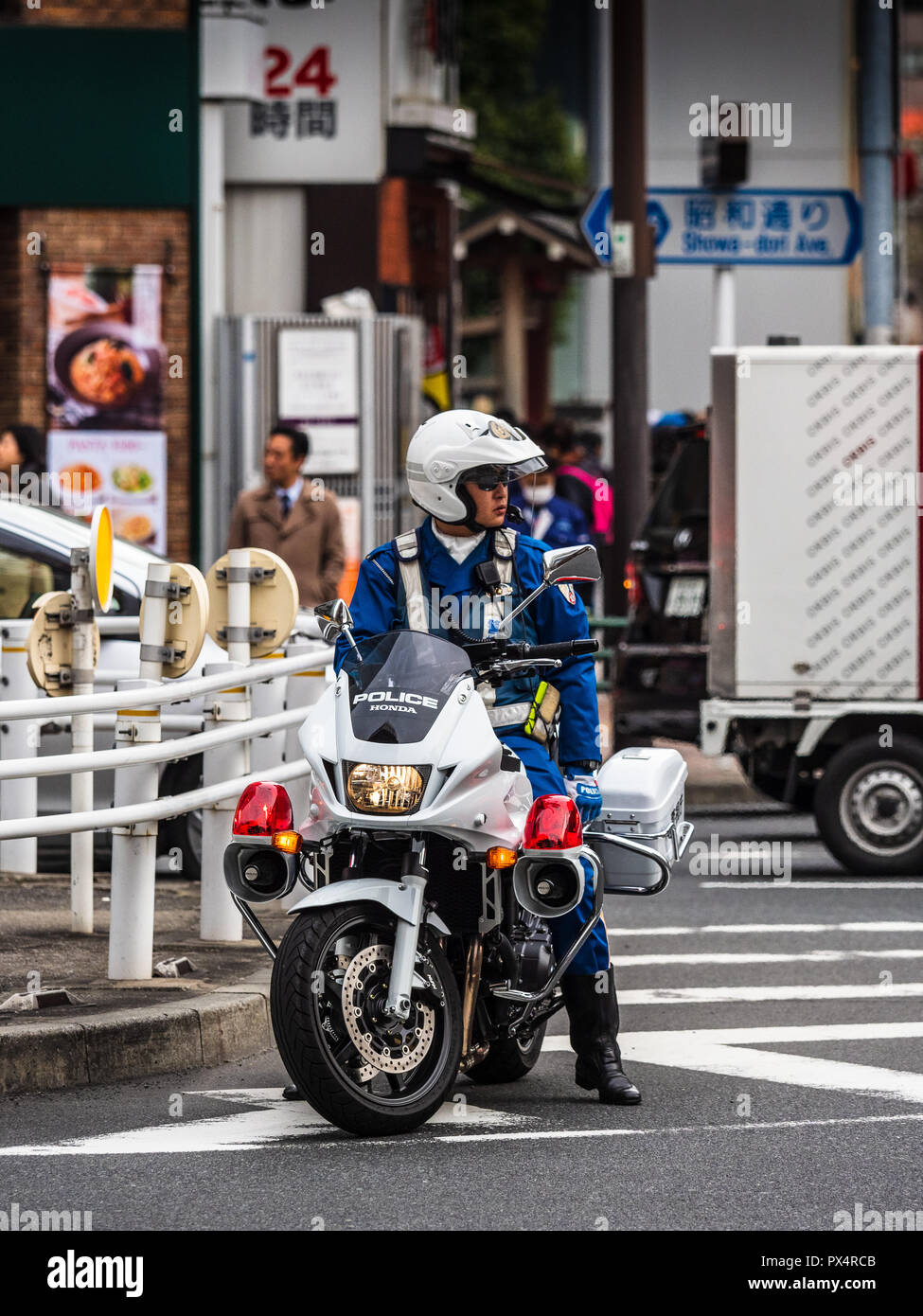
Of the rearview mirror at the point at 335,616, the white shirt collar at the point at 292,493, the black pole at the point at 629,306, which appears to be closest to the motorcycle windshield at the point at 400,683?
the rearview mirror at the point at 335,616

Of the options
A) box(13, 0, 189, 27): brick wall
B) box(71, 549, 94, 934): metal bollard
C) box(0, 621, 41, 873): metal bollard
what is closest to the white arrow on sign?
box(71, 549, 94, 934): metal bollard

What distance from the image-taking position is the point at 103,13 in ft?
59.0

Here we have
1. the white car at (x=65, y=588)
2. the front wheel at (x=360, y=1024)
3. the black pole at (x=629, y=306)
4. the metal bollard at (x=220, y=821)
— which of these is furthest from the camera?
the black pole at (x=629, y=306)

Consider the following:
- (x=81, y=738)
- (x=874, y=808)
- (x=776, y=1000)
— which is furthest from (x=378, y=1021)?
(x=874, y=808)

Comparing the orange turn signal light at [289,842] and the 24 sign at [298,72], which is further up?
the 24 sign at [298,72]

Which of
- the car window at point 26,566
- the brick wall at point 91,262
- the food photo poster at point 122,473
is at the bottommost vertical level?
the car window at point 26,566

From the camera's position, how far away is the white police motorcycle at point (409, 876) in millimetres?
5934

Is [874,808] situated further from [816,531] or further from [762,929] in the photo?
[762,929]

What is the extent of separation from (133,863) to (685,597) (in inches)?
258

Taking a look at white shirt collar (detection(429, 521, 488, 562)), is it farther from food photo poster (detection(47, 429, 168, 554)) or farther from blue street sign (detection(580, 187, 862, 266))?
food photo poster (detection(47, 429, 168, 554))

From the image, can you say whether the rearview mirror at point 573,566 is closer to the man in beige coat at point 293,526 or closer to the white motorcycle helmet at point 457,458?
the white motorcycle helmet at point 457,458

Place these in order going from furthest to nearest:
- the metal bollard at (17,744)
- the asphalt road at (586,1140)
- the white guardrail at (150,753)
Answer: the metal bollard at (17,744), the white guardrail at (150,753), the asphalt road at (586,1140)

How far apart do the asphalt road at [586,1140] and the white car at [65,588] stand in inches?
103

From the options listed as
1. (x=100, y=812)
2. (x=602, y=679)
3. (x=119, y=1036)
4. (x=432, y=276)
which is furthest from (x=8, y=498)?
(x=432, y=276)
